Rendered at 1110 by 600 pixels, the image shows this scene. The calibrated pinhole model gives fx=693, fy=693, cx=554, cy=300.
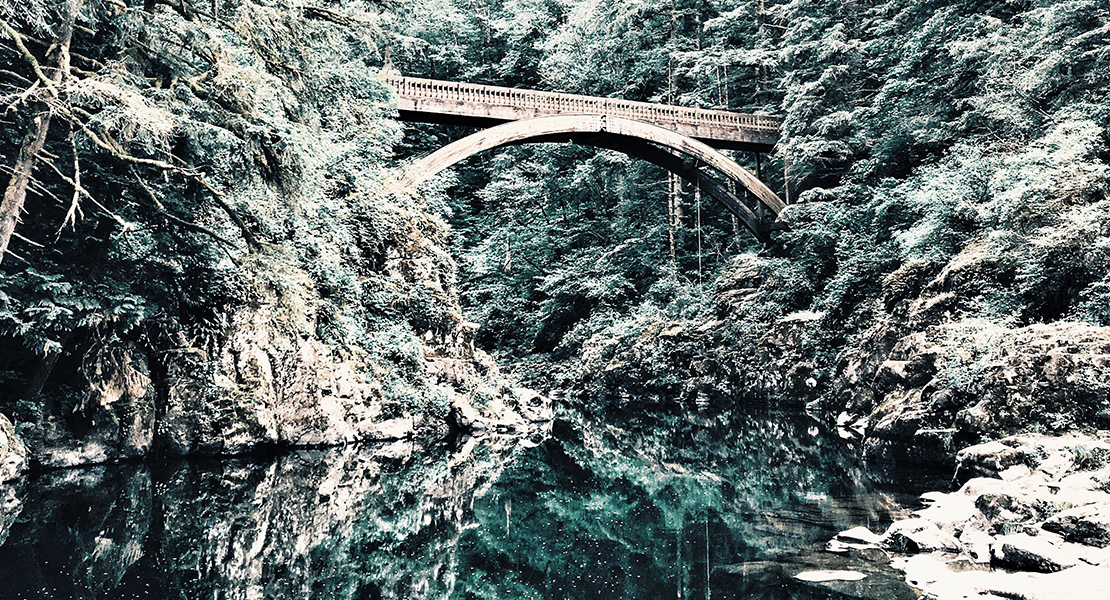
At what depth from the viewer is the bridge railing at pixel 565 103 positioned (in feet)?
50.6

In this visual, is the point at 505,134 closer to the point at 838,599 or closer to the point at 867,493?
the point at 867,493

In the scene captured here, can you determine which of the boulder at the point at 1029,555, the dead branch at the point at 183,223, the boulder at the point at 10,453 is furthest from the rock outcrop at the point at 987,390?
the boulder at the point at 10,453

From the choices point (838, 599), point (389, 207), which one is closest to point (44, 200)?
point (389, 207)

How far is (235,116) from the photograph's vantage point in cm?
884

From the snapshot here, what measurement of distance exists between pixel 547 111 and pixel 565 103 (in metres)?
0.62

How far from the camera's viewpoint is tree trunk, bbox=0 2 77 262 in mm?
7652

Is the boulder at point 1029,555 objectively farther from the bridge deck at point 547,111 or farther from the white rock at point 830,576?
the bridge deck at point 547,111

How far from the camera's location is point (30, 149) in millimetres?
7773

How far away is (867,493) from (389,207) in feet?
31.4

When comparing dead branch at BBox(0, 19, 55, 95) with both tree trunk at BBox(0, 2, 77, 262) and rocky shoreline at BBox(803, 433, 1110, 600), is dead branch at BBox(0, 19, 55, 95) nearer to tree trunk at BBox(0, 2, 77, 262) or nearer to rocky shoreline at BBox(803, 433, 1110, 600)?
tree trunk at BBox(0, 2, 77, 262)

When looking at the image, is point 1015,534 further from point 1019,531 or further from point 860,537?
point 860,537

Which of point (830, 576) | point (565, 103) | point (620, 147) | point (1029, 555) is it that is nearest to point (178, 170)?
point (830, 576)

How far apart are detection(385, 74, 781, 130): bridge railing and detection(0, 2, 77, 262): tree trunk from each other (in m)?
7.08

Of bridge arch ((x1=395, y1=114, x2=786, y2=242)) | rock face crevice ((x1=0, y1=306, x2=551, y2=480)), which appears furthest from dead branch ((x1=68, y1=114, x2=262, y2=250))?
bridge arch ((x1=395, y1=114, x2=786, y2=242))
